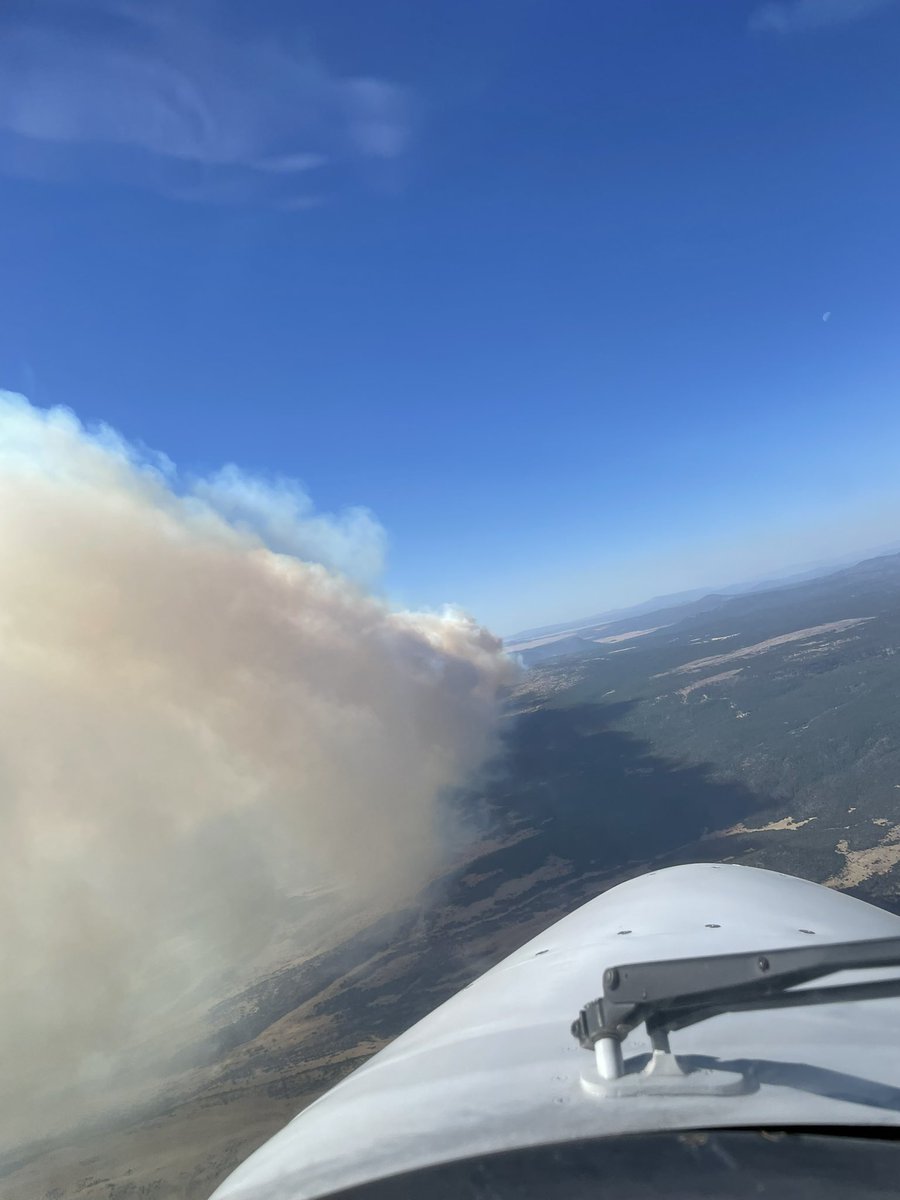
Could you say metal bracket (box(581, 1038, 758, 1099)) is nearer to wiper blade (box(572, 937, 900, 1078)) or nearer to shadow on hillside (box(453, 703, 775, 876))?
wiper blade (box(572, 937, 900, 1078))

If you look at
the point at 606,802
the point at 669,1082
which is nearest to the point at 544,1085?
the point at 669,1082

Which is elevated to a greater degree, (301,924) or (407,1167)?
(407,1167)

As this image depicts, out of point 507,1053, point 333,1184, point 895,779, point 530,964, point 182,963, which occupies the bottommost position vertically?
point 895,779

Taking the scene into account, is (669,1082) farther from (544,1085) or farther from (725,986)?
(544,1085)

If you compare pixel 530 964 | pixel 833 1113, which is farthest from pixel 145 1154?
pixel 833 1113

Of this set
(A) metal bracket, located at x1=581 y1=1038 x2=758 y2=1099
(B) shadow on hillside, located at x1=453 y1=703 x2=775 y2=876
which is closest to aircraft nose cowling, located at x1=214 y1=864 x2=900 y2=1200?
(A) metal bracket, located at x1=581 y1=1038 x2=758 y2=1099

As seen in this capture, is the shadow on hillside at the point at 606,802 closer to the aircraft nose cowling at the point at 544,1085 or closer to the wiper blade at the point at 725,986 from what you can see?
the aircraft nose cowling at the point at 544,1085

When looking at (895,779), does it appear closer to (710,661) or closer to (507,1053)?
(507,1053)
